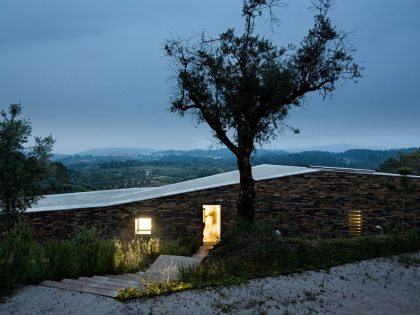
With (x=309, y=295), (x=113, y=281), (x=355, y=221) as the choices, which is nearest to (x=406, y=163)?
(x=355, y=221)

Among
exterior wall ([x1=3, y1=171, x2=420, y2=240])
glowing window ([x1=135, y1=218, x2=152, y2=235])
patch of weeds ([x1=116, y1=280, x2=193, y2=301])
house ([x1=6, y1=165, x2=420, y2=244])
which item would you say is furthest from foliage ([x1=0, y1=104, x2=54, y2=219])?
patch of weeds ([x1=116, y1=280, x2=193, y2=301])

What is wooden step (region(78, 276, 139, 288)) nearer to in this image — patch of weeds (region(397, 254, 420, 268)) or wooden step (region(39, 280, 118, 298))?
wooden step (region(39, 280, 118, 298))

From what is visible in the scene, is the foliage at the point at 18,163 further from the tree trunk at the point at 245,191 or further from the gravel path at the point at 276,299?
the tree trunk at the point at 245,191

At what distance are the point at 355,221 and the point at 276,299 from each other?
40.2 feet

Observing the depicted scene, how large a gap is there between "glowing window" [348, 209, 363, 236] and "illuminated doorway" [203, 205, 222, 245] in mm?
6399

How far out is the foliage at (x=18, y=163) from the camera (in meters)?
12.2

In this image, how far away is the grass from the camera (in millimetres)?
7793

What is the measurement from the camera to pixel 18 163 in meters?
12.4

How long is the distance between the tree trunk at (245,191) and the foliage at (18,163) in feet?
22.4

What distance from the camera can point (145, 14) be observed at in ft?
463

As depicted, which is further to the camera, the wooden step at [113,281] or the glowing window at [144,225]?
the glowing window at [144,225]

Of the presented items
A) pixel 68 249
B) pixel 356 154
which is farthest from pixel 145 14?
pixel 68 249

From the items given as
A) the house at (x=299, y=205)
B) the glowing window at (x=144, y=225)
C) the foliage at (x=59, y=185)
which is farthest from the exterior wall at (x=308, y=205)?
the foliage at (x=59, y=185)

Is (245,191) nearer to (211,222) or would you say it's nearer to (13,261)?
(13,261)
